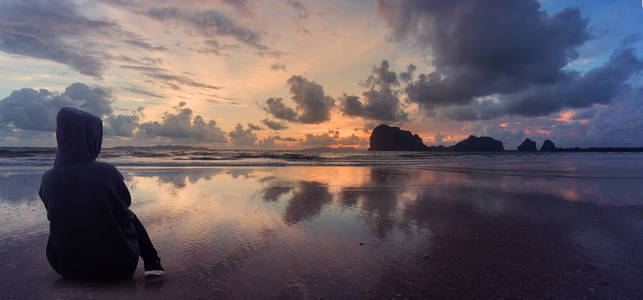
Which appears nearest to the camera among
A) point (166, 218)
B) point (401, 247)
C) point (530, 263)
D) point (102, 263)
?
point (102, 263)

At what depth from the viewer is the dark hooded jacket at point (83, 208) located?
3008mm

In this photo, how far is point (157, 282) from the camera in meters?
3.38

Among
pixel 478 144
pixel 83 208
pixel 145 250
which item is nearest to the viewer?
pixel 83 208

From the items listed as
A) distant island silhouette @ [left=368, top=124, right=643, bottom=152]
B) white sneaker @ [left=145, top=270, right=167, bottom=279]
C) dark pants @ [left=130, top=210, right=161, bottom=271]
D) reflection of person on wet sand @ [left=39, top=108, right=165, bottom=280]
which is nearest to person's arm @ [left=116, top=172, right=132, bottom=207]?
reflection of person on wet sand @ [left=39, top=108, right=165, bottom=280]

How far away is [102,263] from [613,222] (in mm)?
9905

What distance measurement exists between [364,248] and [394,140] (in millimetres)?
183420

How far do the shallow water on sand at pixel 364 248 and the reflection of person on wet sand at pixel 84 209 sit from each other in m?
0.29

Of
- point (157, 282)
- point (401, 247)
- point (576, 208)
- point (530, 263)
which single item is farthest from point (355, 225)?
point (576, 208)

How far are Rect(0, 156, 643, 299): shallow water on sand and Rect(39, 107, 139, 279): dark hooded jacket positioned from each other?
31cm

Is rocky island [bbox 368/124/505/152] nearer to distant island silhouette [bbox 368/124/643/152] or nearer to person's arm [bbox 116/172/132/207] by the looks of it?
distant island silhouette [bbox 368/124/643/152]

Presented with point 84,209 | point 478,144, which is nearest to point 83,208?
point 84,209

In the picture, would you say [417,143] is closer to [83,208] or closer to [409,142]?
[409,142]

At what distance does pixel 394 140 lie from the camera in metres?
181

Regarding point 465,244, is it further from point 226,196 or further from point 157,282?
point 226,196
